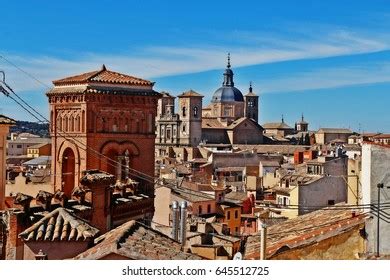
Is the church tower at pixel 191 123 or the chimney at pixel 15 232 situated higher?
the church tower at pixel 191 123

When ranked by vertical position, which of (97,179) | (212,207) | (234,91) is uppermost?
(234,91)

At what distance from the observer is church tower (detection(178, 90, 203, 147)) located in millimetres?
32791

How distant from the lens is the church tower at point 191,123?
32791mm

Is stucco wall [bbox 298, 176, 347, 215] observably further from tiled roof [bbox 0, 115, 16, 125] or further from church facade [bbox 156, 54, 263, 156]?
church facade [bbox 156, 54, 263, 156]

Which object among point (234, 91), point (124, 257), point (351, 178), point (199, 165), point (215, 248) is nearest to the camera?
point (124, 257)

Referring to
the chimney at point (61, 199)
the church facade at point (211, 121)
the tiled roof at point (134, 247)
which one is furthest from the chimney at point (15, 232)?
the church facade at point (211, 121)

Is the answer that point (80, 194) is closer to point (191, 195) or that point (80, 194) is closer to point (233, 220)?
point (191, 195)

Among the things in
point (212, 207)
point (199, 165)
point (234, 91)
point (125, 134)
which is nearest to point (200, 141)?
point (234, 91)

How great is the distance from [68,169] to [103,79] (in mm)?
899

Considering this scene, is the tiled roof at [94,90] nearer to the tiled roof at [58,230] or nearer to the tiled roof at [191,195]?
the tiled roof at [58,230]

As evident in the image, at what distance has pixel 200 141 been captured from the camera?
119 feet

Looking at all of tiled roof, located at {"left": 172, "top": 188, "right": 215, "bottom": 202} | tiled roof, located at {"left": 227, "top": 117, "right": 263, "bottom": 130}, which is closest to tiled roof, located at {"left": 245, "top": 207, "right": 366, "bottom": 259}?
tiled roof, located at {"left": 172, "top": 188, "right": 215, "bottom": 202}
